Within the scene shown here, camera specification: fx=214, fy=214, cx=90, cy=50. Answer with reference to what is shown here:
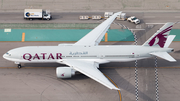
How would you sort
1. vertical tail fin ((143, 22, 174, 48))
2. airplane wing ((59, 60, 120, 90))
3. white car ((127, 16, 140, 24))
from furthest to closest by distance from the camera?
white car ((127, 16, 140, 24)) → vertical tail fin ((143, 22, 174, 48)) → airplane wing ((59, 60, 120, 90))

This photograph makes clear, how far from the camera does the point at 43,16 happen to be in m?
62.4

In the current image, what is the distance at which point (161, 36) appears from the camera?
155 feet

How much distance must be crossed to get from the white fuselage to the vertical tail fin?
1.16 metres

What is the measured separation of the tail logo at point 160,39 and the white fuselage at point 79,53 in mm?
1158

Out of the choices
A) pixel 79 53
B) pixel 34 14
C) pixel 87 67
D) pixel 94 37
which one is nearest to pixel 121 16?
pixel 94 37

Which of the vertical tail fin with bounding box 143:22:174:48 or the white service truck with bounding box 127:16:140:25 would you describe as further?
the white service truck with bounding box 127:16:140:25

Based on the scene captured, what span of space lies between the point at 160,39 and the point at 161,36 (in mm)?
887

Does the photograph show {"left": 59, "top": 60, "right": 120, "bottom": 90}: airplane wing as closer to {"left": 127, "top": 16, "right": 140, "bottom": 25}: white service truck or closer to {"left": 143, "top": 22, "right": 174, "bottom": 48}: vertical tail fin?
{"left": 143, "top": 22, "right": 174, "bottom": 48}: vertical tail fin

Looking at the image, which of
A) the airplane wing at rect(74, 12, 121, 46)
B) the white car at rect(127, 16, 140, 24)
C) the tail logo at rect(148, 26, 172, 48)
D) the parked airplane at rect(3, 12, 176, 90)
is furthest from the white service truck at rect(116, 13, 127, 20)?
the tail logo at rect(148, 26, 172, 48)

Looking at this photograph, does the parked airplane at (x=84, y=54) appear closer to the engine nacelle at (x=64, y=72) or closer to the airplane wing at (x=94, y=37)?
the engine nacelle at (x=64, y=72)

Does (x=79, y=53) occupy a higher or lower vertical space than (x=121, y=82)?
higher

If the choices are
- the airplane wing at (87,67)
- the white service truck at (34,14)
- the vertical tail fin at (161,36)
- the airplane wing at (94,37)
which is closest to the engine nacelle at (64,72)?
the airplane wing at (87,67)

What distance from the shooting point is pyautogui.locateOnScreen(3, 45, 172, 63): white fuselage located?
4885cm

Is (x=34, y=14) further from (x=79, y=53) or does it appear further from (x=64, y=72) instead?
(x=64, y=72)
